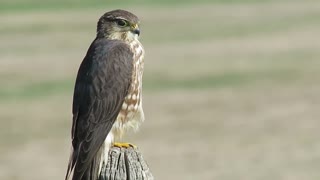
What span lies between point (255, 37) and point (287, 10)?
9.26 meters

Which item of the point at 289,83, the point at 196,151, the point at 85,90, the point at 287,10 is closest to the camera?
the point at 85,90

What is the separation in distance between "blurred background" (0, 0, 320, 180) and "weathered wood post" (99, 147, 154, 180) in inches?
372

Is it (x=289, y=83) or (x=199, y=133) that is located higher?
(x=289, y=83)

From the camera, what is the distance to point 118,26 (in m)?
5.94

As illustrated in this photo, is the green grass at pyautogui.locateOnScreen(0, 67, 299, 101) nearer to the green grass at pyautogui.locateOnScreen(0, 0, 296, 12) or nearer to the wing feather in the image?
the wing feather

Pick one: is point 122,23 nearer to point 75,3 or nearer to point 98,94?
point 98,94

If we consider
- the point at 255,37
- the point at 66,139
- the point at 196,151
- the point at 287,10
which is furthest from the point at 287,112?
the point at 287,10

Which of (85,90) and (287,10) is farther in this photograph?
(287,10)

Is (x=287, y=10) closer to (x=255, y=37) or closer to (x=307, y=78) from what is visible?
(x=255, y=37)

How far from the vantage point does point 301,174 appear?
45.8 ft

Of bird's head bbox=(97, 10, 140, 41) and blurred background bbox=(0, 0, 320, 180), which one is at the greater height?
blurred background bbox=(0, 0, 320, 180)

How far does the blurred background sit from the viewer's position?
14625 mm

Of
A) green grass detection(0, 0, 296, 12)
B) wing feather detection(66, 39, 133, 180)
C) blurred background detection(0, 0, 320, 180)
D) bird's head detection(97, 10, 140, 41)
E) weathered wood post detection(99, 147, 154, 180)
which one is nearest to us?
weathered wood post detection(99, 147, 154, 180)

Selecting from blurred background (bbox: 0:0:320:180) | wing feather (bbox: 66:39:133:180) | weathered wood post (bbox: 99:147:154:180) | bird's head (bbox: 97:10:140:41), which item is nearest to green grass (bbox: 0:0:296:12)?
blurred background (bbox: 0:0:320:180)
